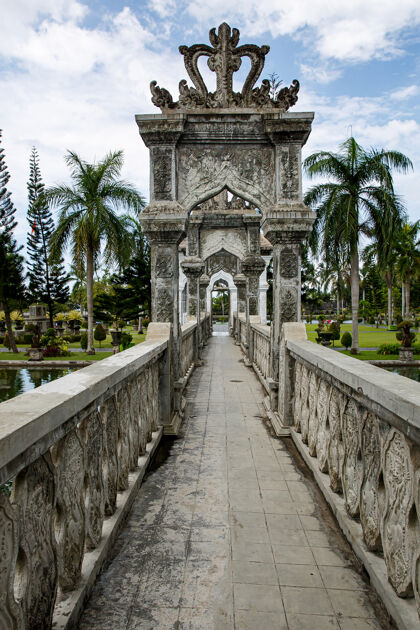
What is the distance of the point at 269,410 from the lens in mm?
6227

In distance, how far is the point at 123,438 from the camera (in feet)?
11.0

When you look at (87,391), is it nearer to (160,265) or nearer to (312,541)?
(312,541)

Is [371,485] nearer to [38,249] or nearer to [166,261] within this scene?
[166,261]

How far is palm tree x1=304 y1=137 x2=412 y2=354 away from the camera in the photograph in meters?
16.7

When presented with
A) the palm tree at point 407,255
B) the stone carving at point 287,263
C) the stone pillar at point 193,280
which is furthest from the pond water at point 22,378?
the palm tree at point 407,255

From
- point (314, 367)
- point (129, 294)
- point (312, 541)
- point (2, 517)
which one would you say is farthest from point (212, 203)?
point (129, 294)

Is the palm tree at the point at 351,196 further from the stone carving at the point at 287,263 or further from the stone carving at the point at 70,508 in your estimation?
the stone carving at the point at 70,508

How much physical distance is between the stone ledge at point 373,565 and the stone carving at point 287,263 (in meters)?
2.91

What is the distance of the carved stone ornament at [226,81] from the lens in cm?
588

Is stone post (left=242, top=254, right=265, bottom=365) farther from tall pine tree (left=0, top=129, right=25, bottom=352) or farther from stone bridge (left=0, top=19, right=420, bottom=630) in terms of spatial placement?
tall pine tree (left=0, top=129, right=25, bottom=352)

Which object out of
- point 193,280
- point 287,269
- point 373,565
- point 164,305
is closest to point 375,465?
point 373,565

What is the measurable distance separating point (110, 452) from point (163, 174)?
4.00 metres

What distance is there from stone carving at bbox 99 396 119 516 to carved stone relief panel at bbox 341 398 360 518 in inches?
61.1

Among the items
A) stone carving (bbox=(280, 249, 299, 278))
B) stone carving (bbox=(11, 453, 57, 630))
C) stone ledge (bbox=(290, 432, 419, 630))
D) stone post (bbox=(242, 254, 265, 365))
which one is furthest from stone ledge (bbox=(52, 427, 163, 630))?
stone post (bbox=(242, 254, 265, 365))
